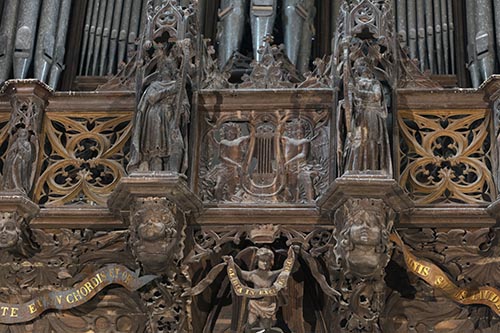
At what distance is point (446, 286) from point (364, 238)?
1.10 m

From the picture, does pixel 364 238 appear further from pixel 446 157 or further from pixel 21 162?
pixel 21 162

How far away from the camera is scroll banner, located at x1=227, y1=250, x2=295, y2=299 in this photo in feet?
32.6

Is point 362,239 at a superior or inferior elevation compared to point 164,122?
inferior

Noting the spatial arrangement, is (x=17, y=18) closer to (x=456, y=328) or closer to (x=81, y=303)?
(x=81, y=303)

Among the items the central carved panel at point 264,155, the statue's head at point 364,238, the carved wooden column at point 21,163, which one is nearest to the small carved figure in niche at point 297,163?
the central carved panel at point 264,155

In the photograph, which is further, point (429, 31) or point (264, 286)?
point (429, 31)

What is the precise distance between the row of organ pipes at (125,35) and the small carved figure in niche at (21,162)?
1.43 meters

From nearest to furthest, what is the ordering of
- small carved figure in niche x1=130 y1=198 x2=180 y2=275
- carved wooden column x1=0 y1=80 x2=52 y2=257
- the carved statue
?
small carved figure in niche x1=130 y1=198 x2=180 y2=275 < carved wooden column x1=0 y1=80 x2=52 y2=257 < the carved statue

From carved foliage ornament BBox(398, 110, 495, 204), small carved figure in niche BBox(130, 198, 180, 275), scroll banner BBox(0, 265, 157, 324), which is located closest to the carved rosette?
small carved figure in niche BBox(130, 198, 180, 275)

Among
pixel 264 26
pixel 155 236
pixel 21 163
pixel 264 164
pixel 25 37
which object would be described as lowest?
pixel 155 236

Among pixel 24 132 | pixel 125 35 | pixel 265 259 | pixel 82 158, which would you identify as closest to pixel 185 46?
pixel 82 158

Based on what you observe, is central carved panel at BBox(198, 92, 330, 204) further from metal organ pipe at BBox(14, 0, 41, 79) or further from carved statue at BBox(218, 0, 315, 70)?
metal organ pipe at BBox(14, 0, 41, 79)

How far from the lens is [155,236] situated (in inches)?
385

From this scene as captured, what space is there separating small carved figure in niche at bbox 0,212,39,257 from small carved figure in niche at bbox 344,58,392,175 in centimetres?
303
